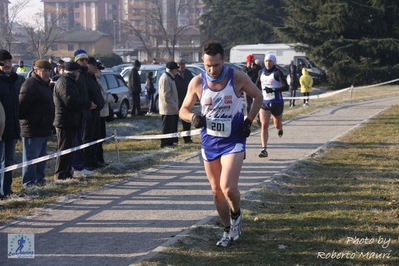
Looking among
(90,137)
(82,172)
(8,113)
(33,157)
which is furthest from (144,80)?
(8,113)

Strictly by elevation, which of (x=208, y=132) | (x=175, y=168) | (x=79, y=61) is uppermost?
(x=79, y=61)

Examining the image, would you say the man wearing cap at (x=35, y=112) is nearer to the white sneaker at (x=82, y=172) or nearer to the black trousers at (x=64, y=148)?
the black trousers at (x=64, y=148)

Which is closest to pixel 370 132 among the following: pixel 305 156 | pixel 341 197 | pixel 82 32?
pixel 305 156

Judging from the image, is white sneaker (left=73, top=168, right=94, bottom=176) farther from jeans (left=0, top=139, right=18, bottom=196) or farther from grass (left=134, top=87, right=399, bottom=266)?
grass (left=134, top=87, right=399, bottom=266)

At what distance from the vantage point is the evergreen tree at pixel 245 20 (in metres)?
57.4

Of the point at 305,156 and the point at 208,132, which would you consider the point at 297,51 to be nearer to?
the point at 305,156

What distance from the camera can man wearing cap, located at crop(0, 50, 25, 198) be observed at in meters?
8.27

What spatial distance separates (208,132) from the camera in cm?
619

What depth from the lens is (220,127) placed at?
6.09m

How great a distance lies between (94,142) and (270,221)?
4365mm

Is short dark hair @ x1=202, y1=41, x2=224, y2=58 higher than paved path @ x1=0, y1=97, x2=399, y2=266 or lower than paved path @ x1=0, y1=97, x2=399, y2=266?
higher

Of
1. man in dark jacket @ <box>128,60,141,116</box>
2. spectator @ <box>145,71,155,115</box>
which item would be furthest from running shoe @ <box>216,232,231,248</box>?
spectator @ <box>145,71,155,115</box>

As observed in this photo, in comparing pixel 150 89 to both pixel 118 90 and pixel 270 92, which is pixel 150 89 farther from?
pixel 270 92

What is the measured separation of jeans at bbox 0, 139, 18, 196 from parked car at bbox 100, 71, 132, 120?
34.9 ft
